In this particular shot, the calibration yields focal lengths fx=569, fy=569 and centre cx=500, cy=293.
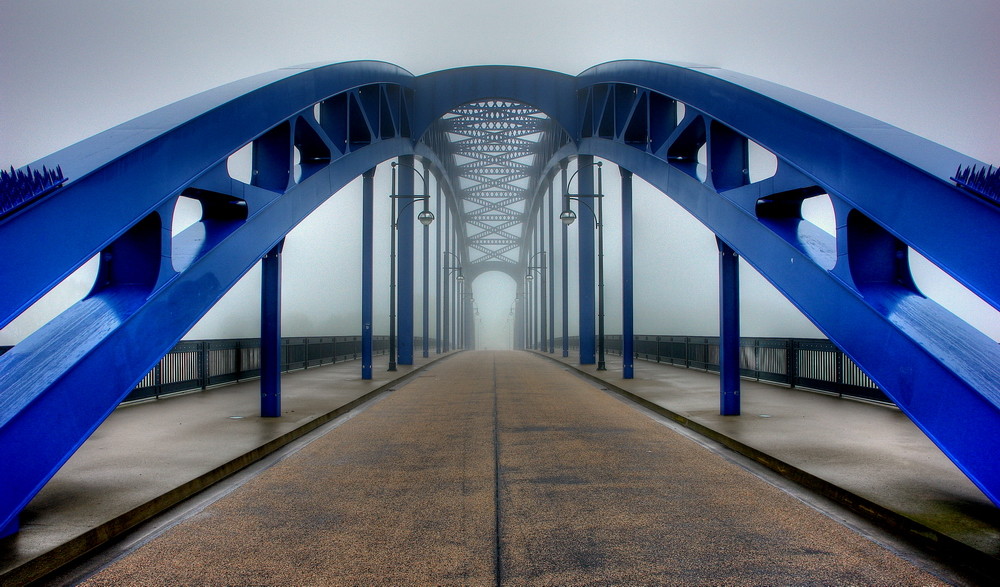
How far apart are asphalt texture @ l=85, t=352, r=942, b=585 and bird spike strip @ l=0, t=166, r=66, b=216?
2746 mm

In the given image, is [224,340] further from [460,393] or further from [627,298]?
[627,298]

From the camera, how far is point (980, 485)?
3.94 meters

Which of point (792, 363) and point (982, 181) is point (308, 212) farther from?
point (792, 363)

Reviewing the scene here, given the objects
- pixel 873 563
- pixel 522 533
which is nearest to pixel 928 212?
pixel 873 563

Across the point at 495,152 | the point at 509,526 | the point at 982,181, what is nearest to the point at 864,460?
the point at 982,181

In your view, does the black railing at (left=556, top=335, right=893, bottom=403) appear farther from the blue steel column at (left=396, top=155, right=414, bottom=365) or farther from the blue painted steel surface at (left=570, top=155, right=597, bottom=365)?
the blue steel column at (left=396, top=155, right=414, bottom=365)

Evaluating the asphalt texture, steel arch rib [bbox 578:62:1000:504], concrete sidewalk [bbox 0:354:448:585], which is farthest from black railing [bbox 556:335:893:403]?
concrete sidewalk [bbox 0:354:448:585]

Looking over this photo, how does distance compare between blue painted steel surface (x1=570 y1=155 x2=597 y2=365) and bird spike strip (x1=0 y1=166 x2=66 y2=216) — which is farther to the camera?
blue painted steel surface (x1=570 y1=155 x2=597 y2=365)

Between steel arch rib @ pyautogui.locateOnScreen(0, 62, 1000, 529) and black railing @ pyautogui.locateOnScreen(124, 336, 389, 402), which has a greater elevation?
steel arch rib @ pyautogui.locateOnScreen(0, 62, 1000, 529)

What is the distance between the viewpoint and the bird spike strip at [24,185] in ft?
14.0

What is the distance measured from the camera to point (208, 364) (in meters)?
13.6

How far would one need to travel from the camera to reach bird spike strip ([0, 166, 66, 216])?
426 centimetres

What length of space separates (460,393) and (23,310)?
10518 millimetres

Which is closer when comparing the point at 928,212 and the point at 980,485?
the point at 980,485
